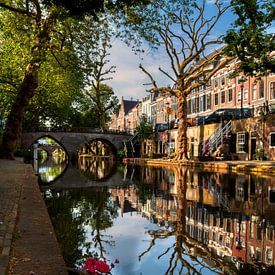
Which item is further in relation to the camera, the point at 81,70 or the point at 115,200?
the point at 81,70

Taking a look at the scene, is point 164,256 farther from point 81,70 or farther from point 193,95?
point 193,95

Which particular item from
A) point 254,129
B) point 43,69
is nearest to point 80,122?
point 43,69

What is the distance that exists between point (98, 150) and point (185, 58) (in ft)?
157

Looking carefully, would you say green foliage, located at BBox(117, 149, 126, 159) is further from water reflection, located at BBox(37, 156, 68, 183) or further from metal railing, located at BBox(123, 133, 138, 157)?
water reflection, located at BBox(37, 156, 68, 183)

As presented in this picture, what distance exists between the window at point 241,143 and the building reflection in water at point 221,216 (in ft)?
57.4

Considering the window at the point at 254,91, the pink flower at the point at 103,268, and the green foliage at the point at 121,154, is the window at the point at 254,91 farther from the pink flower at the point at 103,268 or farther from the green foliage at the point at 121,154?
the pink flower at the point at 103,268

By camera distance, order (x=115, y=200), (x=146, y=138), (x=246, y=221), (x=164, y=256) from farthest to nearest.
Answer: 1. (x=146, y=138)
2. (x=115, y=200)
3. (x=246, y=221)
4. (x=164, y=256)

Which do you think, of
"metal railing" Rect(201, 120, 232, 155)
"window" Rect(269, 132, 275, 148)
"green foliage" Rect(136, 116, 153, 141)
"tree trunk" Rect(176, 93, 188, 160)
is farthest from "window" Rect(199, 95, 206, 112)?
"window" Rect(269, 132, 275, 148)

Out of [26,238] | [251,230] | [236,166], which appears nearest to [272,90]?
[236,166]

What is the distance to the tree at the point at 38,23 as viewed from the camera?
7.81m

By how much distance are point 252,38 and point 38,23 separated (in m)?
8.82

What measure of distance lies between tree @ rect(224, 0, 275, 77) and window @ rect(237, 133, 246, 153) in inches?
564

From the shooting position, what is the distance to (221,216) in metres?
7.77

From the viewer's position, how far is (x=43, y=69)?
33.9 metres
